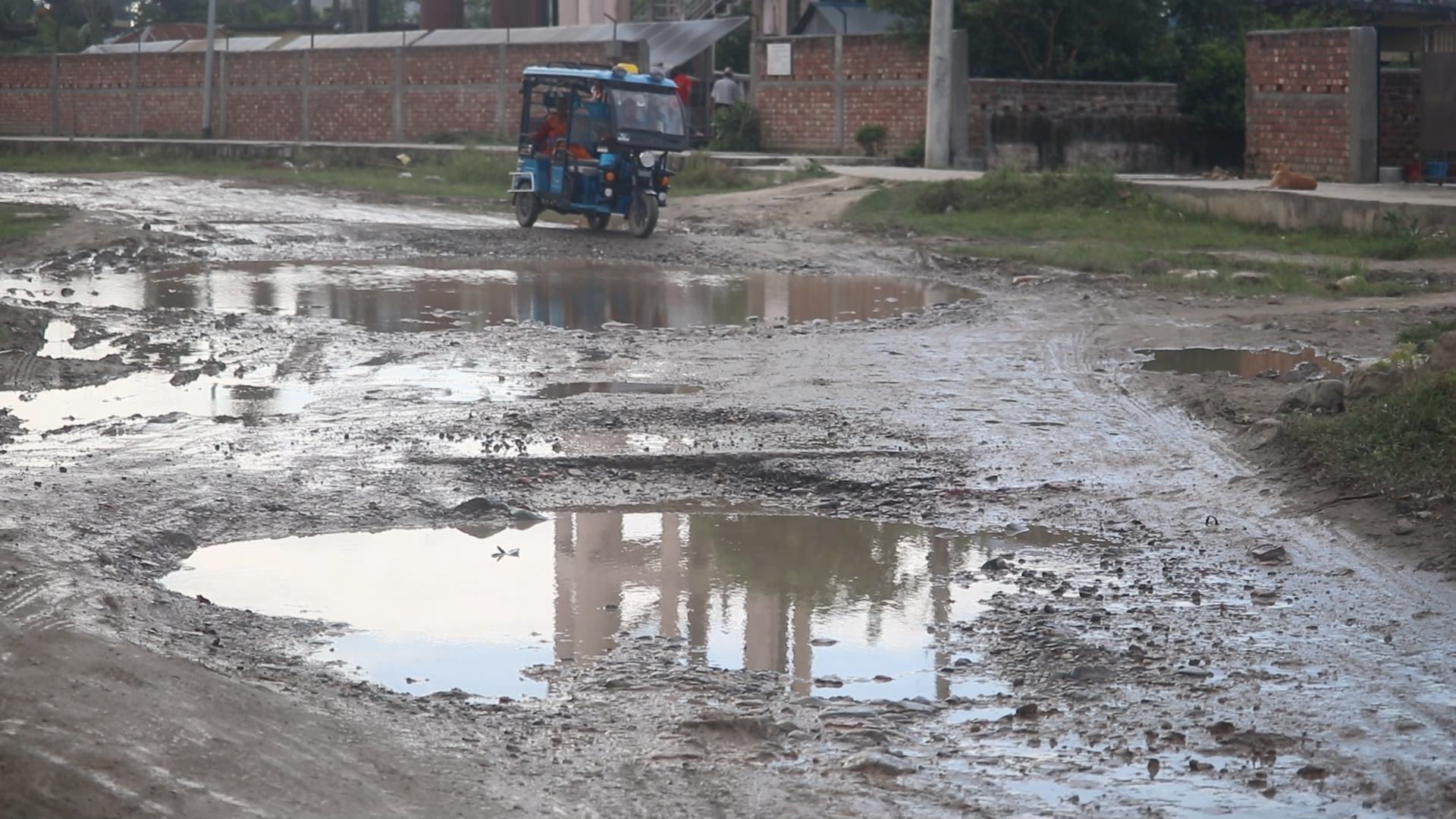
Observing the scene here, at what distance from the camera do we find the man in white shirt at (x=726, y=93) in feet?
97.7

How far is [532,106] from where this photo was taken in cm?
1819

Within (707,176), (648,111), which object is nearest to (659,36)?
(707,176)

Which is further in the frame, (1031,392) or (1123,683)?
(1031,392)

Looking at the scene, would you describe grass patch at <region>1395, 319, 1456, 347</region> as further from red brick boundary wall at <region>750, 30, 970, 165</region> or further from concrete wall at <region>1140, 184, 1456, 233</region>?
red brick boundary wall at <region>750, 30, 970, 165</region>

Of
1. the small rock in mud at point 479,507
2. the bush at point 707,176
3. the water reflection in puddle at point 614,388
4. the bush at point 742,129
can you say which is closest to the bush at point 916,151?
the bush at point 742,129

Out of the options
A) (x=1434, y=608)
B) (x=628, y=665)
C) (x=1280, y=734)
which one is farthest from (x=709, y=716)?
(x=1434, y=608)

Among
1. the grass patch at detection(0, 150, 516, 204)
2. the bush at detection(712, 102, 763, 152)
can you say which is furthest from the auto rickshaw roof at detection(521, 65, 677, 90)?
the bush at detection(712, 102, 763, 152)

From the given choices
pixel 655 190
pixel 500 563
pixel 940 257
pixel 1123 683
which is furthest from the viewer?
pixel 655 190

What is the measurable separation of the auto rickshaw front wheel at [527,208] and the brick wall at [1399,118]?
12256 mm

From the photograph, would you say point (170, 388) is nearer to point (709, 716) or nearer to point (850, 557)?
point (850, 557)

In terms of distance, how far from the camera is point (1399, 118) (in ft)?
69.8

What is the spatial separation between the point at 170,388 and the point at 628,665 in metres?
4.84

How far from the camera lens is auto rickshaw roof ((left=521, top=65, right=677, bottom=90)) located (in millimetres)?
17094

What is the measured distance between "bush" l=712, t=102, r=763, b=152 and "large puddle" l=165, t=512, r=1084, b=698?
23.4 m
